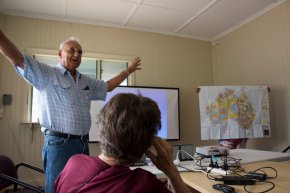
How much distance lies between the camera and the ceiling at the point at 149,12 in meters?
3.13

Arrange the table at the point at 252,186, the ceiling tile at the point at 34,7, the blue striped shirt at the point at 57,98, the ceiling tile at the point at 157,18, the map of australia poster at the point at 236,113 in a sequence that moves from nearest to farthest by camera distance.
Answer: the table at the point at 252,186
the blue striped shirt at the point at 57,98
the ceiling tile at the point at 34,7
the map of australia poster at the point at 236,113
the ceiling tile at the point at 157,18

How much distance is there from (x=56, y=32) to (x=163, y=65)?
1.97 metres

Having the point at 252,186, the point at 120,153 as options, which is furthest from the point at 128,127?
the point at 252,186

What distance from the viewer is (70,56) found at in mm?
1687

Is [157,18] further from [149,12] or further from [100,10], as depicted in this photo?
[100,10]

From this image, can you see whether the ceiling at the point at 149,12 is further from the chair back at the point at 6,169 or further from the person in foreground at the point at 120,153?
the person in foreground at the point at 120,153

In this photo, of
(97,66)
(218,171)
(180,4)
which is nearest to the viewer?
(218,171)

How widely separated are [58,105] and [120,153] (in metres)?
0.97

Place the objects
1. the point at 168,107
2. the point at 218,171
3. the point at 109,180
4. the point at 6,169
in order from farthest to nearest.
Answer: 1. the point at 168,107
2. the point at 6,169
3. the point at 218,171
4. the point at 109,180

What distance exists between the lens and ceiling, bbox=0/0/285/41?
10.3 feet

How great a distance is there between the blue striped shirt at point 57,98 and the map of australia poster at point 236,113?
231 centimetres

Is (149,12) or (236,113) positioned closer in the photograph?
(236,113)

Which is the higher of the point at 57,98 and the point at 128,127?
the point at 57,98

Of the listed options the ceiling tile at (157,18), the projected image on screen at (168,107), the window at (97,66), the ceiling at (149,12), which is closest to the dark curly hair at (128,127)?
the ceiling at (149,12)
